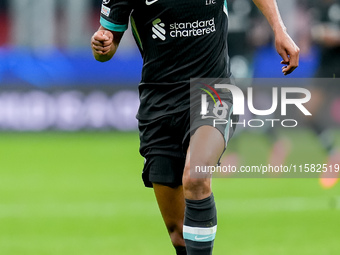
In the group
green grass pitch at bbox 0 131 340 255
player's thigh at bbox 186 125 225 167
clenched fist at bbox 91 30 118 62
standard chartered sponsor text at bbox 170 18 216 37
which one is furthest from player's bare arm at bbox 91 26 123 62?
green grass pitch at bbox 0 131 340 255

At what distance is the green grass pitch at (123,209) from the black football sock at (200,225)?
174 centimetres

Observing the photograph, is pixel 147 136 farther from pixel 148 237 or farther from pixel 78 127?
pixel 78 127

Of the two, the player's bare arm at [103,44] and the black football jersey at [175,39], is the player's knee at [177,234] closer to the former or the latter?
the black football jersey at [175,39]

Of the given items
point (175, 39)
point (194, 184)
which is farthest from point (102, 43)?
point (194, 184)

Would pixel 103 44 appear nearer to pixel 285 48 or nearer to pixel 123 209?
pixel 285 48

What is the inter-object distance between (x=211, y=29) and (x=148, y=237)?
2.61 m

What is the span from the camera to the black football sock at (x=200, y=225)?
15.0ft

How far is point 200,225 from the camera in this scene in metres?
4.57

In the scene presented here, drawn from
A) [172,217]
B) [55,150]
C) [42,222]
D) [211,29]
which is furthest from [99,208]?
[55,150]

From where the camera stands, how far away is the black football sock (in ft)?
15.0

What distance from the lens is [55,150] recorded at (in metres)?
13.5

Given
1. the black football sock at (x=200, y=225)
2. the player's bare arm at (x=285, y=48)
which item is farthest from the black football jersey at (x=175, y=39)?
the black football sock at (x=200, y=225)

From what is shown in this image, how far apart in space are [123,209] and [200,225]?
157 inches

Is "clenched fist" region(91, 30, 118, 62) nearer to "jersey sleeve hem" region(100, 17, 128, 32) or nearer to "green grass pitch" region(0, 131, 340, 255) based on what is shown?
"jersey sleeve hem" region(100, 17, 128, 32)
